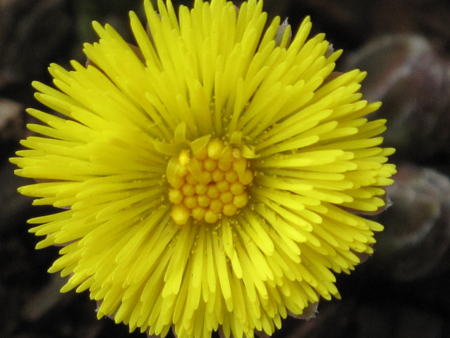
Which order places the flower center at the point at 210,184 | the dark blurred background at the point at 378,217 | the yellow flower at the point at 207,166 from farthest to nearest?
the dark blurred background at the point at 378,217, the flower center at the point at 210,184, the yellow flower at the point at 207,166

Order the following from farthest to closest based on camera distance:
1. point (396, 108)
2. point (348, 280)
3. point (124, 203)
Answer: point (348, 280), point (396, 108), point (124, 203)

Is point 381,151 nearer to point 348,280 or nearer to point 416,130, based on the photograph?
point 416,130

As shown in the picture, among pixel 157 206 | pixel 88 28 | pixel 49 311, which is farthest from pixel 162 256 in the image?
pixel 88 28

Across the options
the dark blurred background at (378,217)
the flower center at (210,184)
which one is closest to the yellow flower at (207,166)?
the flower center at (210,184)

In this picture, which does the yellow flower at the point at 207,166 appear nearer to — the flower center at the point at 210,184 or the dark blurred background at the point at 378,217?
the flower center at the point at 210,184

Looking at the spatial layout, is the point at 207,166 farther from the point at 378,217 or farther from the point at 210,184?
the point at 378,217

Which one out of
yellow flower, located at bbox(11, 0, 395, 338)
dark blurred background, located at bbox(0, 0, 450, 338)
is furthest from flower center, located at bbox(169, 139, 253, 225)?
dark blurred background, located at bbox(0, 0, 450, 338)

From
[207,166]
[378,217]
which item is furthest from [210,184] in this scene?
[378,217]

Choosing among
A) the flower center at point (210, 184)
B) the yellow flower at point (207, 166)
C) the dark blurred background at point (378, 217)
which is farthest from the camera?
the dark blurred background at point (378, 217)
